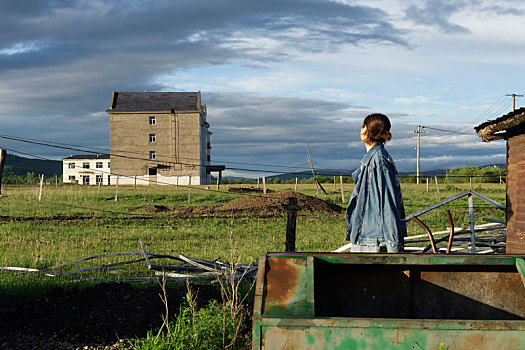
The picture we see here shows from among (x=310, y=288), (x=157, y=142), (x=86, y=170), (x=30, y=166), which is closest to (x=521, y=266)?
(x=310, y=288)

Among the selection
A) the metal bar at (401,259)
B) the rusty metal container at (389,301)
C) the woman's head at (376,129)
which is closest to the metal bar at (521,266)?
the rusty metal container at (389,301)

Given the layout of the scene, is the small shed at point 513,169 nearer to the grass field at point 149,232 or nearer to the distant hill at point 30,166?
the grass field at point 149,232

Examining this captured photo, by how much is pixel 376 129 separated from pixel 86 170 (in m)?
69.9

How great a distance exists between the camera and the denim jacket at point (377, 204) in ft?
15.1

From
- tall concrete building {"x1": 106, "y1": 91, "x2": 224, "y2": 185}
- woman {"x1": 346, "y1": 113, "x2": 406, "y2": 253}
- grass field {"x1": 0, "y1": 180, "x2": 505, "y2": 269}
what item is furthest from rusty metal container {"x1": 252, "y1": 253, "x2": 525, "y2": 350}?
tall concrete building {"x1": 106, "y1": 91, "x2": 224, "y2": 185}

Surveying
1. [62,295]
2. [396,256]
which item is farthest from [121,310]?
[396,256]

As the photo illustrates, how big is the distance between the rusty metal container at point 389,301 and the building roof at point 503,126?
367 cm

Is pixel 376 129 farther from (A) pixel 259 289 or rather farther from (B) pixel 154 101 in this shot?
(B) pixel 154 101

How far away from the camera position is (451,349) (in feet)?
10.00

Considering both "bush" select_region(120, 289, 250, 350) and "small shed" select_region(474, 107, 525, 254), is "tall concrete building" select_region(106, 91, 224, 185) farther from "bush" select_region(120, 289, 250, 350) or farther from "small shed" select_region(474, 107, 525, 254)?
"bush" select_region(120, 289, 250, 350)

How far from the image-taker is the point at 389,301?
4.52 metres

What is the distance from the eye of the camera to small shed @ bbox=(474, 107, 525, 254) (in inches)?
300

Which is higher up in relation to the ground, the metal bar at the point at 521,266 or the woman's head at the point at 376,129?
the woman's head at the point at 376,129

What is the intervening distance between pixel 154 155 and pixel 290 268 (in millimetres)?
52174
